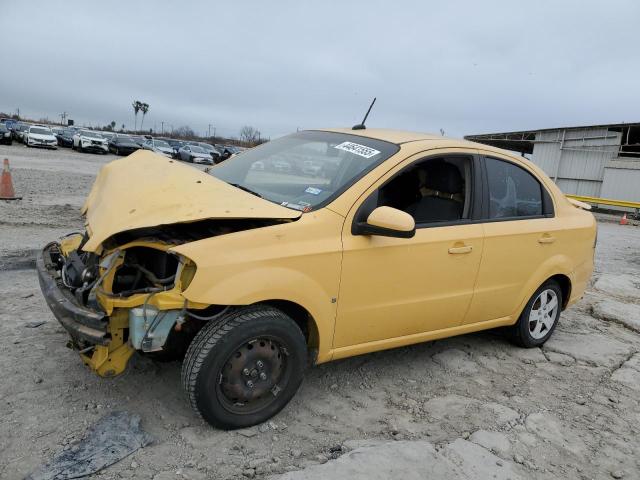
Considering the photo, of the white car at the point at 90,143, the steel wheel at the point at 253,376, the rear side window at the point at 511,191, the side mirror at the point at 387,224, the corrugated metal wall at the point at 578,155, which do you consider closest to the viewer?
the steel wheel at the point at 253,376

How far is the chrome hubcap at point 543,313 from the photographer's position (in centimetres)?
474

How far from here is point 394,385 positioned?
3906 millimetres

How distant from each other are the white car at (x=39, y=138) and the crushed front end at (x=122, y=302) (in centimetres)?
3375

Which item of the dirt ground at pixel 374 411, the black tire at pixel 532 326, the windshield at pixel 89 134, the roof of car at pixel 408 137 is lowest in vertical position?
the dirt ground at pixel 374 411

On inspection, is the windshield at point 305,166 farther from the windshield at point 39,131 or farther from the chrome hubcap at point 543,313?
the windshield at point 39,131

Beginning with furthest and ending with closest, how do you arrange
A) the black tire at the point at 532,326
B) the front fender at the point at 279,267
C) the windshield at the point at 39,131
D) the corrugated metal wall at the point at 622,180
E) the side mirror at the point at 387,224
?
the windshield at the point at 39,131
the corrugated metal wall at the point at 622,180
the black tire at the point at 532,326
the side mirror at the point at 387,224
the front fender at the point at 279,267

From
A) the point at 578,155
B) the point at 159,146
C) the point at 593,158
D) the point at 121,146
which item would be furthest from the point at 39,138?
the point at 593,158

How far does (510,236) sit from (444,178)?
0.69m

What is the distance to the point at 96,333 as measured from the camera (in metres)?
2.89

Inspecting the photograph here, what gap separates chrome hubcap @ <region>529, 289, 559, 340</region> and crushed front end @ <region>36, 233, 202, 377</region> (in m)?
3.14

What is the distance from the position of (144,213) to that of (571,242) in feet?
12.0

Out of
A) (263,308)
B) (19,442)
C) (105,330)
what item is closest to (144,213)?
(105,330)

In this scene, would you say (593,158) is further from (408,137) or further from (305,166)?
(305,166)

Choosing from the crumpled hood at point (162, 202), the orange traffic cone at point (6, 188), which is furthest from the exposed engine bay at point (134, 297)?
the orange traffic cone at point (6, 188)
